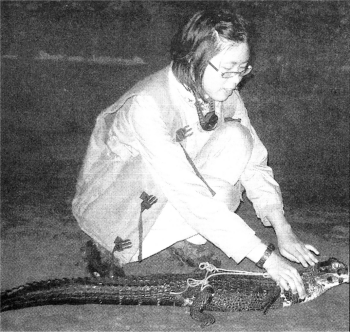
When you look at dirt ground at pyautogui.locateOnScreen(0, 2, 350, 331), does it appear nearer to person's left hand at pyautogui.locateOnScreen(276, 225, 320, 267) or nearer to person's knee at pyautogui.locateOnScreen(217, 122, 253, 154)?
person's left hand at pyautogui.locateOnScreen(276, 225, 320, 267)

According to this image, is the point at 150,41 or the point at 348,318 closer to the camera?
the point at 348,318

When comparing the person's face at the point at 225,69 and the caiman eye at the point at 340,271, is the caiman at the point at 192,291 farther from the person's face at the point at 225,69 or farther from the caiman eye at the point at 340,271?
the person's face at the point at 225,69

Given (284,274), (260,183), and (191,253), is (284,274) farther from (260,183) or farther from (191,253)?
(191,253)

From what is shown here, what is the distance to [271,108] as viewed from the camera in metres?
3.31

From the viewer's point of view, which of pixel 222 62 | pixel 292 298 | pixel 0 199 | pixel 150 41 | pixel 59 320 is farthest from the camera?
pixel 0 199

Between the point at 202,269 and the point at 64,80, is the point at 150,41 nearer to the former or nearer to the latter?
the point at 64,80

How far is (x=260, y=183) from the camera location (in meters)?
2.49

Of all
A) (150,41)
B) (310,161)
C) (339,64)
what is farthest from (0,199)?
(339,64)

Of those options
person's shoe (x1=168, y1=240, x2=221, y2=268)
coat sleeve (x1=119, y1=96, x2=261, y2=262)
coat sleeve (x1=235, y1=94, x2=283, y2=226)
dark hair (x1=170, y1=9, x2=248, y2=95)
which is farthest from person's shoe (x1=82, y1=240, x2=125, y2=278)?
dark hair (x1=170, y1=9, x2=248, y2=95)

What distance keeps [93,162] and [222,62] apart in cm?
102

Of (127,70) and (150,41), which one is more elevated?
(150,41)

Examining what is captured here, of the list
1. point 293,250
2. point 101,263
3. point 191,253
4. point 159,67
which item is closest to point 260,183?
point 293,250

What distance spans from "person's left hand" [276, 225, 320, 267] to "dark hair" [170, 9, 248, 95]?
2.96ft

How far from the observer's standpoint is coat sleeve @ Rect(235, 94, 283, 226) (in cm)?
246
